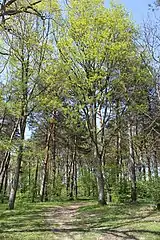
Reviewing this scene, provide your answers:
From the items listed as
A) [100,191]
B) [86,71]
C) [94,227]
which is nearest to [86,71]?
[86,71]

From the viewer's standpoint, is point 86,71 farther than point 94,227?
Yes

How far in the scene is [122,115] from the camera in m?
18.8

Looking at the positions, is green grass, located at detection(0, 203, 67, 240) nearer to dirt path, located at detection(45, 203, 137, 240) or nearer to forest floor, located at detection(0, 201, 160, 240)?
forest floor, located at detection(0, 201, 160, 240)

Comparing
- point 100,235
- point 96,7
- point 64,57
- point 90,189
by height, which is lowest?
point 100,235

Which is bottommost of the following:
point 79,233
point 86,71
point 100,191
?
point 79,233

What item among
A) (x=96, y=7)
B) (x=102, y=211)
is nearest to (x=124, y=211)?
(x=102, y=211)

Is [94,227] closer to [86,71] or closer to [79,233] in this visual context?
[79,233]

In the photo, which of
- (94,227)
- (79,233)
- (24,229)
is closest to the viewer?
(79,233)

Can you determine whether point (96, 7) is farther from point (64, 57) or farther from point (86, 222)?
point (86, 222)

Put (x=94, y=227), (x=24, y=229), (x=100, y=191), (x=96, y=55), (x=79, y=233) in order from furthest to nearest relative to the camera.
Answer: (x=100, y=191), (x=96, y=55), (x=94, y=227), (x=24, y=229), (x=79, y=233)

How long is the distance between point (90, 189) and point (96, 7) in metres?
18.5

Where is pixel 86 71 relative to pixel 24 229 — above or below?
above

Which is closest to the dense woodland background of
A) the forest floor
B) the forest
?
the forest

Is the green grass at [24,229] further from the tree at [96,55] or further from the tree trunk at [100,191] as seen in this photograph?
the tree at [96,55]
